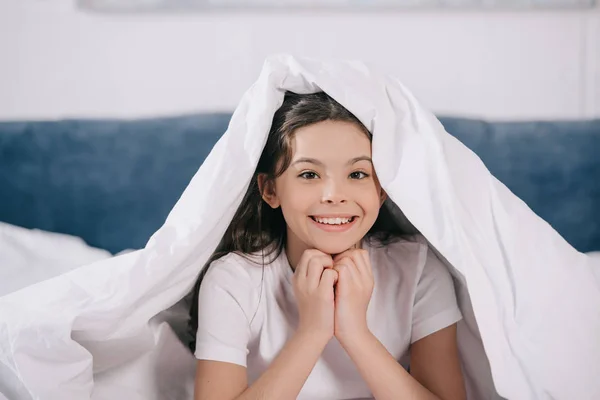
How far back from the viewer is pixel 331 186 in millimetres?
929

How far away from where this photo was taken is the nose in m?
0.92

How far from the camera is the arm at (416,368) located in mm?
905

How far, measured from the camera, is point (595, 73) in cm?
163

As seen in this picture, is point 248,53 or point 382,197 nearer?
point 382,197

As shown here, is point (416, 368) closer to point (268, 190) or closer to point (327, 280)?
point (327, 280)

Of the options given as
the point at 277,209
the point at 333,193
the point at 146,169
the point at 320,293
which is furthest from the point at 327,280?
the point at 146,169

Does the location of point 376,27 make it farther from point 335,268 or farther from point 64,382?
point 64,382

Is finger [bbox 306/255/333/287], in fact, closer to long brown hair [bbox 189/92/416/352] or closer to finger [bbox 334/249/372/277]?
finger [bbox 334/249/372/277]

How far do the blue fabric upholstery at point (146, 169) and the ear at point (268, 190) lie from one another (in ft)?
1.67

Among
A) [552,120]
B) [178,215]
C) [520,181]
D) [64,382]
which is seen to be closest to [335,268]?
[178,215]

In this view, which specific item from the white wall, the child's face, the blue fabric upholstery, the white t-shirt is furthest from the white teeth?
the white wall

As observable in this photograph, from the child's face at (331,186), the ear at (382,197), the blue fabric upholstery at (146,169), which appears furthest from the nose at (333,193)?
the blue fabric upholstery at (146,169)

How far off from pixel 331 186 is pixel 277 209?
23 centimetres

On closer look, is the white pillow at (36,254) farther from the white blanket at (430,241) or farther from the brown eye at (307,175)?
the brown eye at (307,175)
